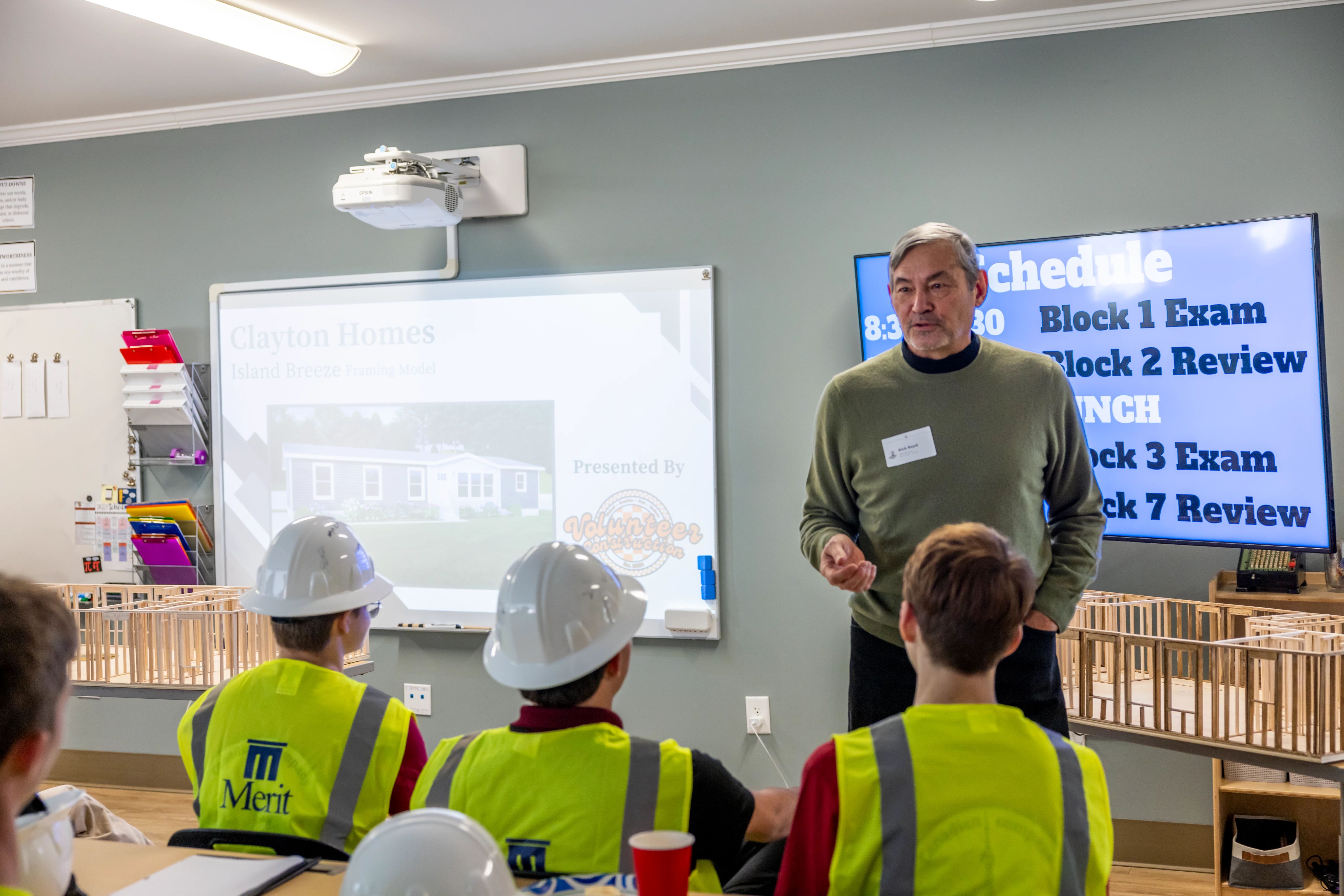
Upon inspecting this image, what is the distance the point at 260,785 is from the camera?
155 cm

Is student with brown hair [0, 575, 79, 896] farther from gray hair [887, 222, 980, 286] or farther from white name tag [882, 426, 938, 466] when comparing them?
gray hair [887, 222, 980, 286]

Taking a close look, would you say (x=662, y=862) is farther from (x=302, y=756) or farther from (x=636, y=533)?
(x=636, y=533)

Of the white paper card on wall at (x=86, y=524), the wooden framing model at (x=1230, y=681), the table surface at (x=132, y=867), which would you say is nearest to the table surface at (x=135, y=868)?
the table surface at (x=132, y=867)

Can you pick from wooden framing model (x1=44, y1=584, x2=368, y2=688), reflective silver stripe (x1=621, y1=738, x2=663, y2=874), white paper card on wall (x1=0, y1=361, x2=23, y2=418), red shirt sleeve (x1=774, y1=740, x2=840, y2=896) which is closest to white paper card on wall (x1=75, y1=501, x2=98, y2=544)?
white paper card on wall (x1=0, y1=361, x2=23, y2=418)

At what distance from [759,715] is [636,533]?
80 centimetres

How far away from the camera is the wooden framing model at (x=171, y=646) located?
2961 millimetres

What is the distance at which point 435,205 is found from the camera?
353cm

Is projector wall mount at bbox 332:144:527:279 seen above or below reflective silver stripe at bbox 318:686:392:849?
above

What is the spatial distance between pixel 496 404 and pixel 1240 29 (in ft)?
9.24

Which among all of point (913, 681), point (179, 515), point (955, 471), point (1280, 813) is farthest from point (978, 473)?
point (179, 515)

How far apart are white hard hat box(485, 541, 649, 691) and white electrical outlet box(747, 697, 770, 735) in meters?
2.26

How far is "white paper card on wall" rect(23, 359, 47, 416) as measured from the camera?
429 cm

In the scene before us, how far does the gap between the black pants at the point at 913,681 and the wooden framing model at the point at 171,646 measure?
164 centimetres

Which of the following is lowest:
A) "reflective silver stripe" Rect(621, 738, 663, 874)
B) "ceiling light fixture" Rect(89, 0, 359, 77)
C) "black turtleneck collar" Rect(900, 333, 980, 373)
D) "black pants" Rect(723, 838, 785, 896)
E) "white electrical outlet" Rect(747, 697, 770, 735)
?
"white electrical outlet" Rect(747, 697, 770, 735)
